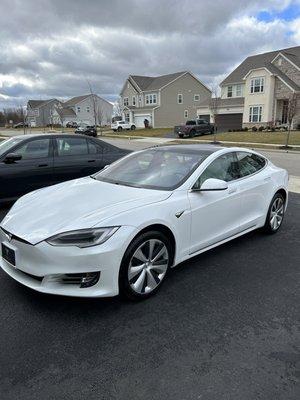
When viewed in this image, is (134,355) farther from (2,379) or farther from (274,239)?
(274,239)

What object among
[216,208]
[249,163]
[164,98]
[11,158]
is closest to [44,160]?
[11,158]

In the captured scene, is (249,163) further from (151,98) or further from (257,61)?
(151,98)

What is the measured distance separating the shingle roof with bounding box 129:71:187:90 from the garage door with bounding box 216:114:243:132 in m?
13.9

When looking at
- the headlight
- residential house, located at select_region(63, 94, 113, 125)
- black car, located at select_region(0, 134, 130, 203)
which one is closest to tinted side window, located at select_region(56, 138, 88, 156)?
black car, located at select_region(0, 134, 130, 203)

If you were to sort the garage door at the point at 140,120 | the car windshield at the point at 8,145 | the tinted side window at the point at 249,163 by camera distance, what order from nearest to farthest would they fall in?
the tinted side window at the point at 249,163
the car windshield at the point at 8,145
the garage door at the point at 140,120

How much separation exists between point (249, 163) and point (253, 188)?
469 millimetres

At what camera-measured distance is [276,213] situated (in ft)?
18.1

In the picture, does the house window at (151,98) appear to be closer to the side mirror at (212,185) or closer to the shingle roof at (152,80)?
the shingle roof at (152,80)

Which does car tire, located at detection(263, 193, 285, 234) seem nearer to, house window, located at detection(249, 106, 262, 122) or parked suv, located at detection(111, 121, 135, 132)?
house window, located at detection(249, 106, 262, 122)

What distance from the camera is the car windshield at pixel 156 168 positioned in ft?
13.5

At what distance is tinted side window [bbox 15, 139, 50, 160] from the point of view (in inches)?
270

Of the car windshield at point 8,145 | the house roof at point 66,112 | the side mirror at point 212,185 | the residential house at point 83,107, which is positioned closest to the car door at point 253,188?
the side mirror at point 212,185

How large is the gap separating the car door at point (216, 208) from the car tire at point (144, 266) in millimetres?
473

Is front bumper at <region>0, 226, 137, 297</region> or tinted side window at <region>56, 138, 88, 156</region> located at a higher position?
tinted side window at <region>56, 138, 88, 156</region>
